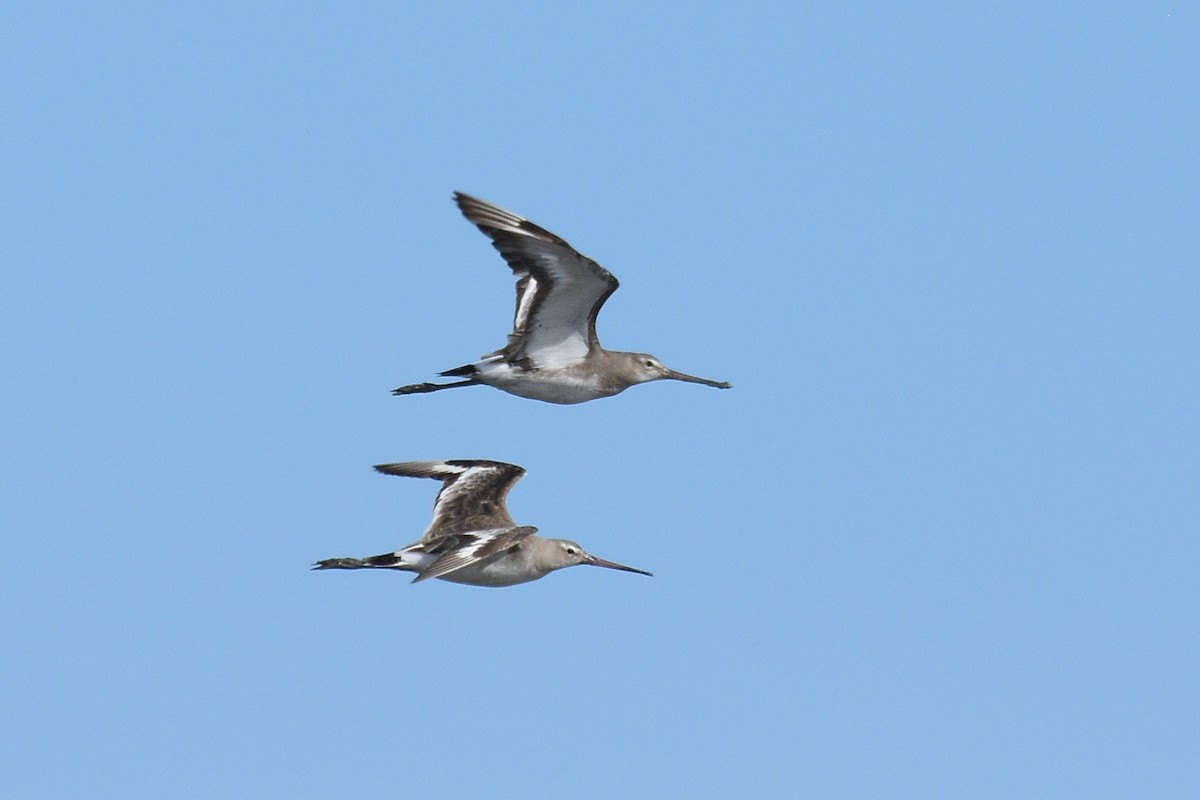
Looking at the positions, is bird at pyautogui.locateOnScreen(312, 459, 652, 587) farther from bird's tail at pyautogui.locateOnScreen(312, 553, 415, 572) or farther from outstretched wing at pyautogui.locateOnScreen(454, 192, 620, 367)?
outstretched wing at pyautogui.locateOnScreen(454, 192, 620, 367)

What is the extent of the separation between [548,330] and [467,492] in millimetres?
2620

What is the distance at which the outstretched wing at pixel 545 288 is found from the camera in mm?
17328

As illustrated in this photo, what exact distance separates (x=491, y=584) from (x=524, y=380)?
212cm

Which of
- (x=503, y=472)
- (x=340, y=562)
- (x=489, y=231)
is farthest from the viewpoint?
(x=503, y=472)

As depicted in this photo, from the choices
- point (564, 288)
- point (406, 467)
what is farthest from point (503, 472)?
point (564, 288)

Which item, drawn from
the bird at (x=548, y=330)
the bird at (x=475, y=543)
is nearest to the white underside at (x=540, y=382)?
the bird at (x=548, y=330)

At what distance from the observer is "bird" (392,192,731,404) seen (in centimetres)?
1738

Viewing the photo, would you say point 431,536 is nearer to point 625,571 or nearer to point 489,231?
point 625,571

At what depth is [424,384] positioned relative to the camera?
1956 cm

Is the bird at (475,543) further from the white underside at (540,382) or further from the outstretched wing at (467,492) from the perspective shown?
the white underside at (540,382)

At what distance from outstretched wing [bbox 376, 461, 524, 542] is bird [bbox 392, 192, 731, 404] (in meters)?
1.43

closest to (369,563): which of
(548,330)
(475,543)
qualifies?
(475,543)

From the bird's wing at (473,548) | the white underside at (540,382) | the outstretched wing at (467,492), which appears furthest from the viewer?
the outstretched wing at (467,492)

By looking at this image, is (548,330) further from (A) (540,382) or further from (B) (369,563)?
(B) (369,563)
